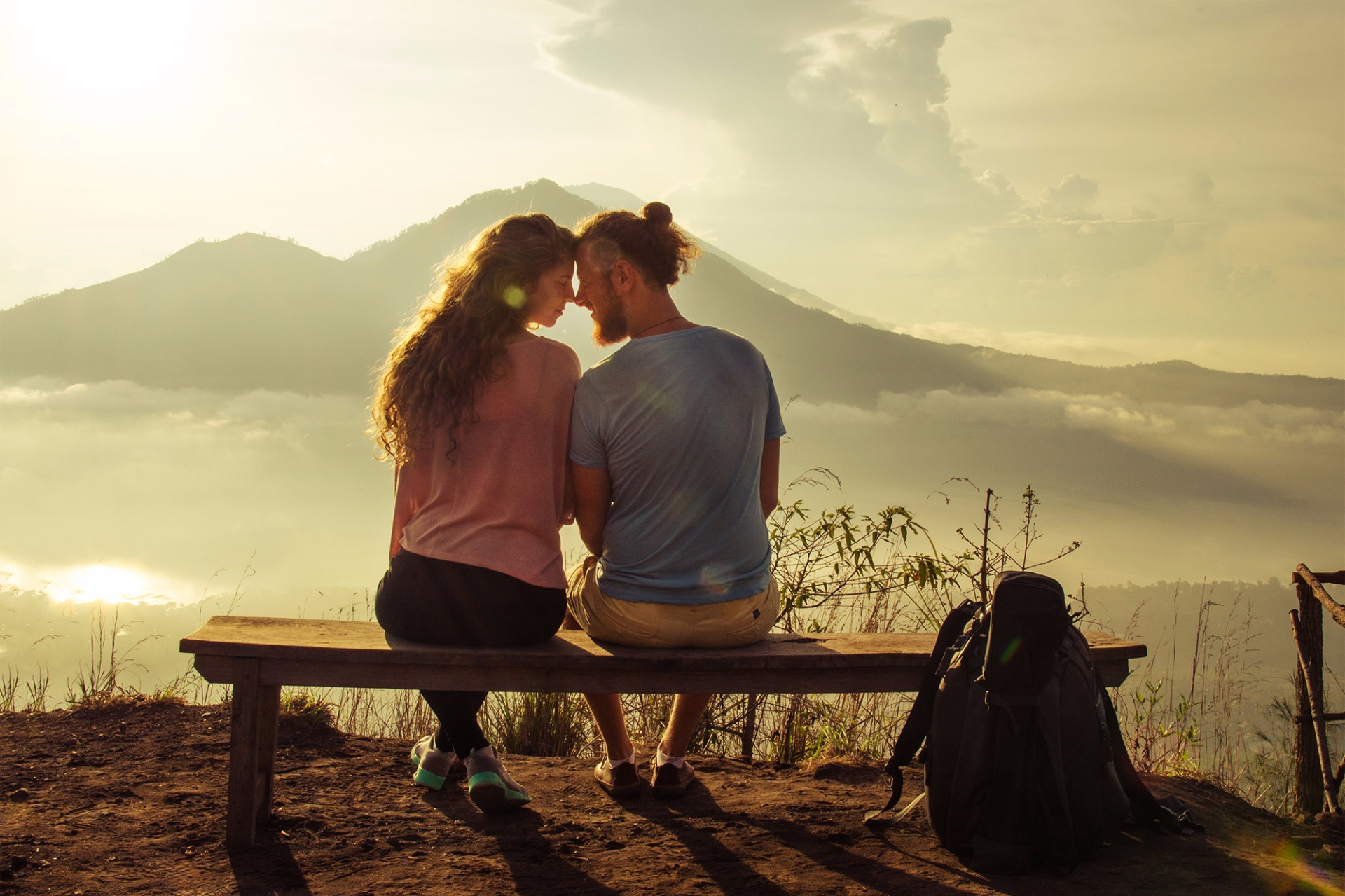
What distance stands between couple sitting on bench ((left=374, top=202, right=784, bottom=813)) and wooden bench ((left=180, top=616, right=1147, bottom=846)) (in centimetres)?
10

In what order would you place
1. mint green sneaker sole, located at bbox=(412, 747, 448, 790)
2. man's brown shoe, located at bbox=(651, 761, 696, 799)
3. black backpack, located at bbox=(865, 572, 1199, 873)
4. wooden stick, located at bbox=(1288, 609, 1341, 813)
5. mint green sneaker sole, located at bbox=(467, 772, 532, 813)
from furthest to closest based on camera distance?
wooden stick, located at bbox=(1288, 609, 1341, 813), mint green sneaker sole, located at bbox=(412, 747, 448, 790), man's brown shoe, located at bbox=(651, 761, 696, 799), mint green sneaker sole, located at bbox=(467, 772, 532, 813), black backpack, located at bbox=(865, 572, 1199, 873)

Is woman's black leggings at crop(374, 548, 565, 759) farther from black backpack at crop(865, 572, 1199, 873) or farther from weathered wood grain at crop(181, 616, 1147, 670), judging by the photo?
black backpack at crop(865, 572, 1199, 873)

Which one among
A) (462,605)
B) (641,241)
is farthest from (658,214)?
(462,605)

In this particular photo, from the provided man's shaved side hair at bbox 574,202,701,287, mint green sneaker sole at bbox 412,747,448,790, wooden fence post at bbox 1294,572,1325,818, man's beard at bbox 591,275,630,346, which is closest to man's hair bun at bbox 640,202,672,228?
man's shaved side hair at bbox 574,202,701,287

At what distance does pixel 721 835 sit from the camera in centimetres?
295

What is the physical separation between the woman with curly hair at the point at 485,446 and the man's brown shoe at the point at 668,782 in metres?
0.75

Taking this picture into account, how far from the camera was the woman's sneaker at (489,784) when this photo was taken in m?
2.98

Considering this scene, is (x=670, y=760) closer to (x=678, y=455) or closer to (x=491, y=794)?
(x=491, y=794)

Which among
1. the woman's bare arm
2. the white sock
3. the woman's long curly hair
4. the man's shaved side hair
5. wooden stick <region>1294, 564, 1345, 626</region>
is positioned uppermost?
the man's shaved side hair

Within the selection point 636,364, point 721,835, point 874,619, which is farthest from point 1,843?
point 874,619

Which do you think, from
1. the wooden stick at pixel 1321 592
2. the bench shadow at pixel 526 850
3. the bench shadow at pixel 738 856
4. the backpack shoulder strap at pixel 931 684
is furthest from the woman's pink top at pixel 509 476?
the wooden stick at pixel 1321 592

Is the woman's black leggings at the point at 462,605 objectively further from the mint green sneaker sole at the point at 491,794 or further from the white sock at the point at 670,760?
the white sock at the point at 670,760

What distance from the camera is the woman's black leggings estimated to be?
2.74 m

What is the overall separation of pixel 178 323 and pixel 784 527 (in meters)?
112
